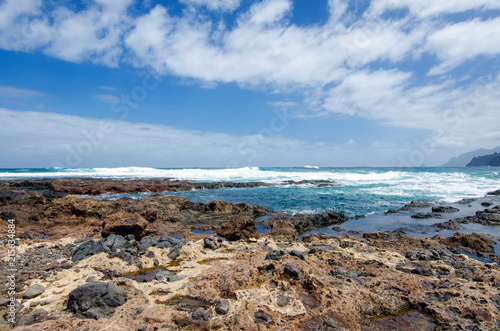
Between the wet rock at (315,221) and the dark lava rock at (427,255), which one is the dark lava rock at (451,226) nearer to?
the wet rock at (315,221)

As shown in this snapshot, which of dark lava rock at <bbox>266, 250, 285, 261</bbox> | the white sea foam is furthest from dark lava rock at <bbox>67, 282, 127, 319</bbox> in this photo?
the white sea foam

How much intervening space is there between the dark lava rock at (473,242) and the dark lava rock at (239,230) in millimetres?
5640

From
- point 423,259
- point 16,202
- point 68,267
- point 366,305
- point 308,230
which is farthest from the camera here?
point 16,202

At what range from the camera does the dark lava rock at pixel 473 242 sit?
22.3 ft

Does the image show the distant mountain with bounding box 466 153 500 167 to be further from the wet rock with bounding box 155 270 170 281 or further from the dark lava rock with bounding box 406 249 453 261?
the wet rock with bounding box 155 270 170 281

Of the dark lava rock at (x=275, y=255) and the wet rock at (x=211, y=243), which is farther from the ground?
the dark lava rock at (x=275, y=255)

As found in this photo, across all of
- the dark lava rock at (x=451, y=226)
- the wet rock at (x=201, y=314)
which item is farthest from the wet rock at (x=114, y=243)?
the dark lava rock at (x=451, y=226)

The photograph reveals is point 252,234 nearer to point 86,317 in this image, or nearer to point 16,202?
point 86,317

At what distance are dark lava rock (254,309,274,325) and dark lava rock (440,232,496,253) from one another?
22.0ft

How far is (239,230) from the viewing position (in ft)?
25.1

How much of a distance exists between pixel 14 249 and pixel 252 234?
5.71 m

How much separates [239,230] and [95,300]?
4514 mm

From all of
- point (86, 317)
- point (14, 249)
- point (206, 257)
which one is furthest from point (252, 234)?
point (14, 249)

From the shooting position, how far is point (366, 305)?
378 centimetres
